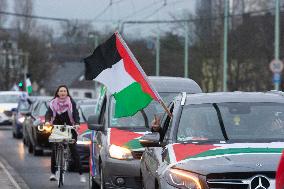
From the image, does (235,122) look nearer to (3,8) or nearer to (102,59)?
(102,59)

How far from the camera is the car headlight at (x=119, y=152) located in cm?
1304

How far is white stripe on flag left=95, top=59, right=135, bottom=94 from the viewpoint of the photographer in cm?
1141

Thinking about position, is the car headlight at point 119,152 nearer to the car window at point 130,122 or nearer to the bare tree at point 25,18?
the car window at point 130,122

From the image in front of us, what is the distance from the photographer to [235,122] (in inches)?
384

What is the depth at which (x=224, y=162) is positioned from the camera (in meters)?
8.45

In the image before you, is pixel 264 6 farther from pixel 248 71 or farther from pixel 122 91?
pixel 122 91

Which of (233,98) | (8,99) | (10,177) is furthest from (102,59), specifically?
(8,99)

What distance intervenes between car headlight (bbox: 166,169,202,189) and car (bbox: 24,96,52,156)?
13.5 m

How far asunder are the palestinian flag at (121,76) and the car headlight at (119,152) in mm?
1342

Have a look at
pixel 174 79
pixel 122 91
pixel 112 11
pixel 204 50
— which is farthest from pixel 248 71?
pixel 122 91

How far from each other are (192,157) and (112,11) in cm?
3996

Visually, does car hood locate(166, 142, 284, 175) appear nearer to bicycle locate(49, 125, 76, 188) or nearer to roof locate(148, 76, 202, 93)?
roof locate(148, 76, 202, 93)

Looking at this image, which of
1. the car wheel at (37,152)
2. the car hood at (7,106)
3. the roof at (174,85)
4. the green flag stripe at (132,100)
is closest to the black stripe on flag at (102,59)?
the green flag stripe at (132,100)

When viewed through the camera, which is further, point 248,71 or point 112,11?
point 248,71
